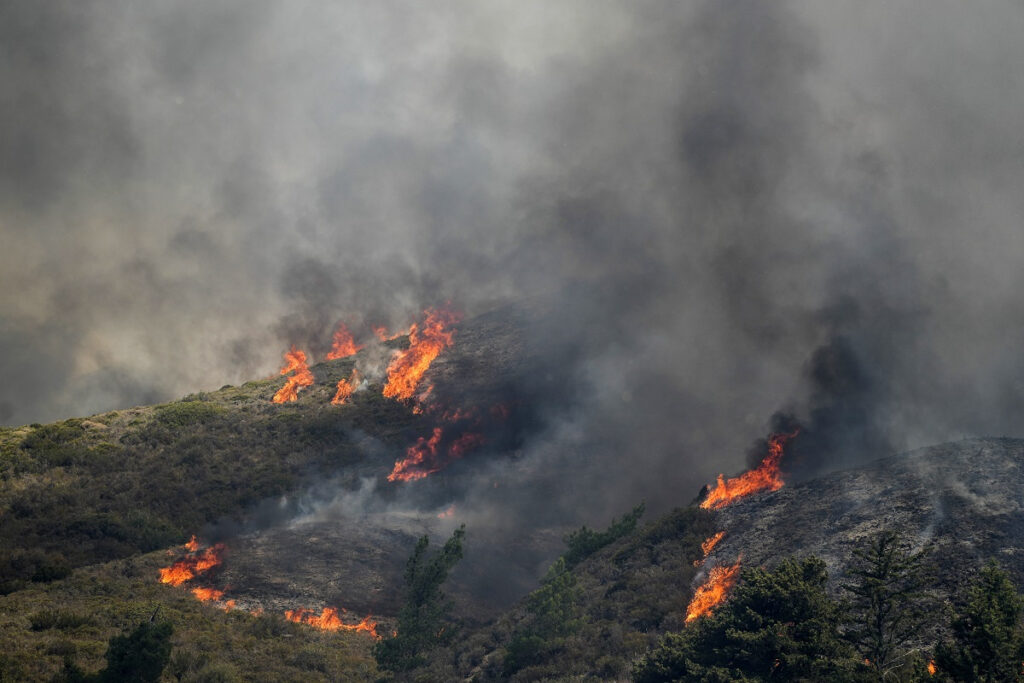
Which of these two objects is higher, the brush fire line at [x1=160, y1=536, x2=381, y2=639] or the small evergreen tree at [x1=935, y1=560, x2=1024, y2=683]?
the brush fire line at [x1=160, y1=536, x2=381, y2=639]

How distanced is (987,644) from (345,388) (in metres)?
87.1

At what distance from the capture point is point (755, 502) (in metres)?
58.1

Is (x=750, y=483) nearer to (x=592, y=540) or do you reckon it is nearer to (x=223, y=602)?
(x=592, y=540)

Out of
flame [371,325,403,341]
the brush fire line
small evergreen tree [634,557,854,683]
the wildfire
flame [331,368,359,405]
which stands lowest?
small evergreen tree [634,557,854,683]

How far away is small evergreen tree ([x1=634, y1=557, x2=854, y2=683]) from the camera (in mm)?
27219

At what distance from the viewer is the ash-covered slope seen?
40.0 meters

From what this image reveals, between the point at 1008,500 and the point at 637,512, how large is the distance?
98.9 ft

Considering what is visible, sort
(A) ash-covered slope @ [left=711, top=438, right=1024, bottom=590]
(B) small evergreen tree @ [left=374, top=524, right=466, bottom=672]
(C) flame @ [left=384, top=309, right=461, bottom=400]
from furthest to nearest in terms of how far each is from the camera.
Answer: (C) flame @ [left=384, top=309, right=461, bottom=400]
(B) small evergreen tree @ [left=374, top=524, right=466, bottom=672]
(A) ash-covered slope @ [left=711, top=438, right=1024, bottom=590]

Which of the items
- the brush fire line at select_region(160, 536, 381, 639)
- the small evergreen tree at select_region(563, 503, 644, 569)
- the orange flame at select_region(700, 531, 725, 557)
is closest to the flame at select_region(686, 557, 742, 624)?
the orange flame at select_region(700, 531, 725, 557)

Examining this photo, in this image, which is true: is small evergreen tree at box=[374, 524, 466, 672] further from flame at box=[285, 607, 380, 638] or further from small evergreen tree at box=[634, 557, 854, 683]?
small evergreen tree at box=[634, 557, 854, 683]

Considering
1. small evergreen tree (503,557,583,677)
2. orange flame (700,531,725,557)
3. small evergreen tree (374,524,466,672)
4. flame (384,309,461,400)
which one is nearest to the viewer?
small evergreen tree (503,557,583,677)

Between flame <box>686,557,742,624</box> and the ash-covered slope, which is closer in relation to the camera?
the ash-covered slope

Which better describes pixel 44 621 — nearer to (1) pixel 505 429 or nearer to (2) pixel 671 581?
(2) pixel 671 581

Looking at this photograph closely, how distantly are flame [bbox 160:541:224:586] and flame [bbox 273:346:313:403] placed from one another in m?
37.4
